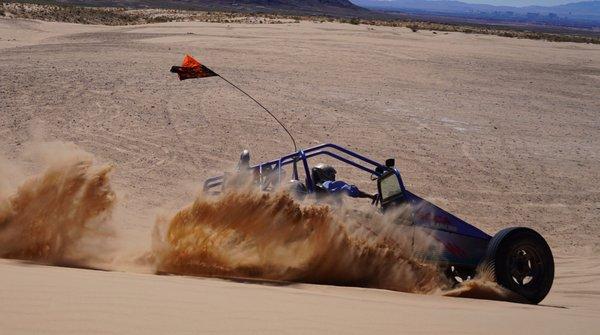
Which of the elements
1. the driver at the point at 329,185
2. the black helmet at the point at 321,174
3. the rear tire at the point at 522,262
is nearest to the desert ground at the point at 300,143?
the rear tire at the point at 522,262

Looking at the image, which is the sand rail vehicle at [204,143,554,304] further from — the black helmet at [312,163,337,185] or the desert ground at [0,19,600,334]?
the desert ground at [0,19,600,334]

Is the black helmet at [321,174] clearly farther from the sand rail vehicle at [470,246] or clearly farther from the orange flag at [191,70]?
the orange flag at [191,70]

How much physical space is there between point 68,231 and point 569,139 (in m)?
13.8

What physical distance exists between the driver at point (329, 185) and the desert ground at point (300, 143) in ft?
3.39

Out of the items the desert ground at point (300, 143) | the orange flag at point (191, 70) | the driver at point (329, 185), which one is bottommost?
the desert ground at point (300, 143)

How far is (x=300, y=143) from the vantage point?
14836mm

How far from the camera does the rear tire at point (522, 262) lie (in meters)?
7.12

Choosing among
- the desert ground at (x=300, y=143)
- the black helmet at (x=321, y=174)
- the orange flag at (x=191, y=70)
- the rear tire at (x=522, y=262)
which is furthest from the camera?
the orange flag at (x=191, y=70)

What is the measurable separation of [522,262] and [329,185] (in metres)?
2.08

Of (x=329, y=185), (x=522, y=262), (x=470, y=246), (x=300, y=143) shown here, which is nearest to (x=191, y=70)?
(x=329, y=185)

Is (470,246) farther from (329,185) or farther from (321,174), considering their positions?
(321,174)

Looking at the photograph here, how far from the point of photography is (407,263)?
23.1 ft

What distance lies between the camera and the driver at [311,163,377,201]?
7.19 meters

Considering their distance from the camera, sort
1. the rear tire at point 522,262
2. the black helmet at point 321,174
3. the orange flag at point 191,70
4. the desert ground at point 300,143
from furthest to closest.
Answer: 1. the orange flag at point 191,70
2. the black helmet at point 321,174
3. the rear tire at point 522,262
4. the desert ground at point 300,143
